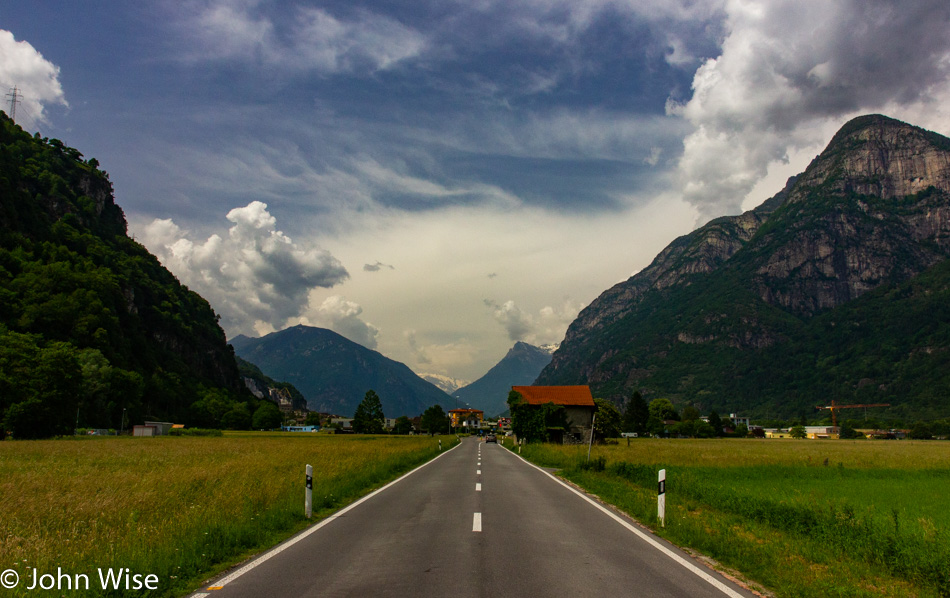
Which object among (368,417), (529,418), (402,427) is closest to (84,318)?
(368,417)

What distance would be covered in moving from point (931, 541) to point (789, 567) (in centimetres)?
366

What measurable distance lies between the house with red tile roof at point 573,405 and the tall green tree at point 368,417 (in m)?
87.1

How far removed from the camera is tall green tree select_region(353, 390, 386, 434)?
495 feet

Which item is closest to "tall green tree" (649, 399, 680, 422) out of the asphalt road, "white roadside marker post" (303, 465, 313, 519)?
the asphalt road

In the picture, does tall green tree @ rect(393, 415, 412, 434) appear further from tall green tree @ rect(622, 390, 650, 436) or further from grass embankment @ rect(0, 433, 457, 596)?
grass embankment @ rect(0, 433, 457, 596)

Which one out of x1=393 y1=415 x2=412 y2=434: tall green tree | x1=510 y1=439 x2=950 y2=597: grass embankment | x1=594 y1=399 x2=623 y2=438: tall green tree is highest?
x1=510 y1=439 x2=950 y2=597: grass embankment

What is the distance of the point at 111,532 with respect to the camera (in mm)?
9328

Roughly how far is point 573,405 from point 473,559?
6613 centimetres

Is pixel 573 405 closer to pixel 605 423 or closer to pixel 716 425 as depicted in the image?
pixel 605 423

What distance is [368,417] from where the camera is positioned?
501 ft

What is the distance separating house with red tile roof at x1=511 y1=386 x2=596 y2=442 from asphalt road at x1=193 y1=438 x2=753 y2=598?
58017mm

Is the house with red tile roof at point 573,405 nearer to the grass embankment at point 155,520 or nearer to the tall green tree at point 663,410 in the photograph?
the grass embankment at point 155,520

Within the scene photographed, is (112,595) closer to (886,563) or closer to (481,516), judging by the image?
(481,516)

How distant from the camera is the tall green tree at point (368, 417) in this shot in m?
151
